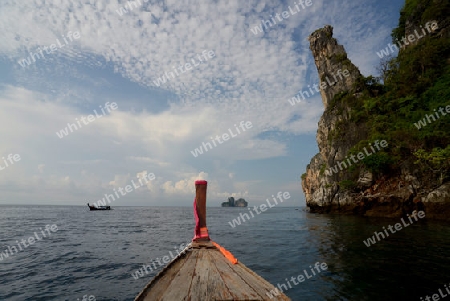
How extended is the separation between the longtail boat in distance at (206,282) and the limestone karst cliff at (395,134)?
26.1m

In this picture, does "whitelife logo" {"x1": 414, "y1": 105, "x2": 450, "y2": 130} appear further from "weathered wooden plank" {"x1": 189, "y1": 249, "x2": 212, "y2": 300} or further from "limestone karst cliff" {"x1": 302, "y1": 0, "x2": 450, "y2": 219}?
"weathered wooden plank" {"x1": 189, "y1": 249, "x2": 212, "y2": 300}

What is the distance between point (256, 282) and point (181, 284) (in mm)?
1063

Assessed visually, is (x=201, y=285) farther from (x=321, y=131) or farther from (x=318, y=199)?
(x=321, y=131)

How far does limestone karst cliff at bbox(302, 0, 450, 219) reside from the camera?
75.8 ft

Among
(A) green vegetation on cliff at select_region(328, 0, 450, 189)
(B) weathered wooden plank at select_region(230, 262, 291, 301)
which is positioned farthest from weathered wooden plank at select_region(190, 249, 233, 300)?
(A) green vegetation on cliff at select_region(328, 0, 450, 189)

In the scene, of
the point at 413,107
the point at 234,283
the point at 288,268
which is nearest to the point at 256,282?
the point at 234,283

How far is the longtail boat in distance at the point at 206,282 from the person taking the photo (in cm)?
267

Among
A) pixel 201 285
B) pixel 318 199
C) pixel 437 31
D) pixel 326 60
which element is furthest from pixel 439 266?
pixel 326 60

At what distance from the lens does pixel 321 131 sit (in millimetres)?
43781

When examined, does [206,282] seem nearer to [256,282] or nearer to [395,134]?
[256,282]

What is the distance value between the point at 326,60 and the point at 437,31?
18299 mm

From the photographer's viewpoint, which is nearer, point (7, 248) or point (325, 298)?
point (325, 298)

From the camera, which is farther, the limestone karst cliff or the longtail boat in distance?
the limestone karst cliff

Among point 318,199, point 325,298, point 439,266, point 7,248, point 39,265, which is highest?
point 7,248
